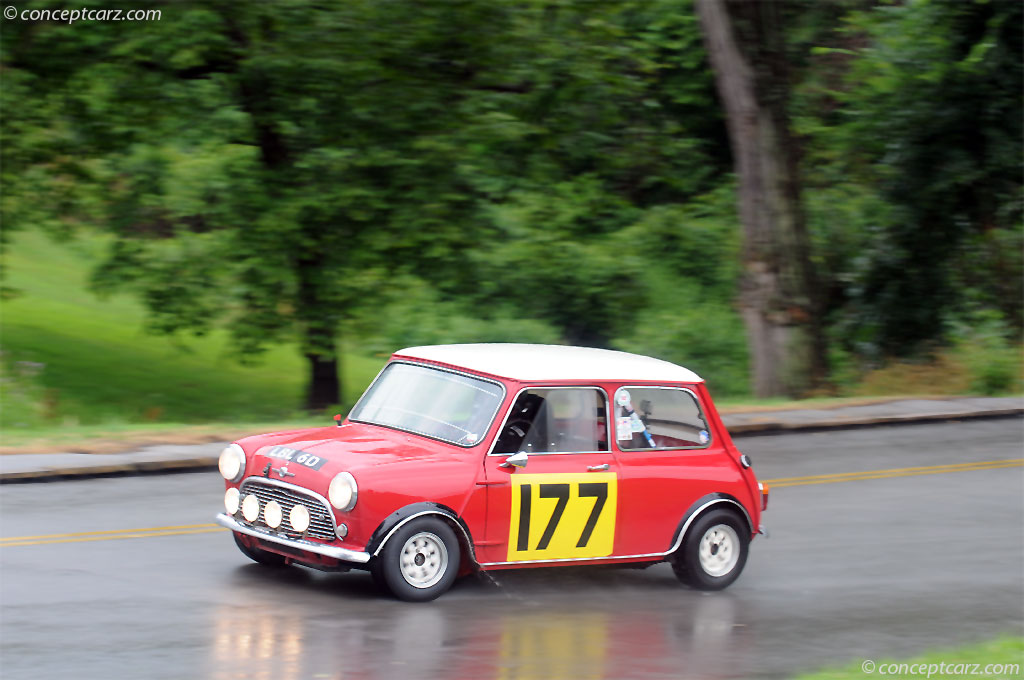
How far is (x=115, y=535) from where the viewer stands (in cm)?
1017

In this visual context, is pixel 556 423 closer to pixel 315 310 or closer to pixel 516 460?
pixel 516 460

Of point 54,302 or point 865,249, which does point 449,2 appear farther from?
point 54,302

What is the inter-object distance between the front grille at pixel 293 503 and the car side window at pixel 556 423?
Result: 50.5 inches

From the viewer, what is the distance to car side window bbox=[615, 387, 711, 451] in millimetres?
9422

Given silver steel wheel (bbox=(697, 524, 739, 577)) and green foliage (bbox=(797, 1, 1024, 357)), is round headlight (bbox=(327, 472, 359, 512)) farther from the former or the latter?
green foliage (bbox=(797, 1, 1024, 357))

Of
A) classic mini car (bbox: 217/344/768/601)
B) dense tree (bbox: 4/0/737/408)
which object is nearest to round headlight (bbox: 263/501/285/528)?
classic mini car (bbox: 217/344/768/601)

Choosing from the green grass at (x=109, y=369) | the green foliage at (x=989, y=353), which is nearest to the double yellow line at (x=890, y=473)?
the green foliage at (x=989, y=353)

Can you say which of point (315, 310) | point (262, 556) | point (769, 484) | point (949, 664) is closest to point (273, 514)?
point (262, 556)

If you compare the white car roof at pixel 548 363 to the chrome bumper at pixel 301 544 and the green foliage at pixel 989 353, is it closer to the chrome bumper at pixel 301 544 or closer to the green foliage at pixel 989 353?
the chrome bumper at pixel 301 544

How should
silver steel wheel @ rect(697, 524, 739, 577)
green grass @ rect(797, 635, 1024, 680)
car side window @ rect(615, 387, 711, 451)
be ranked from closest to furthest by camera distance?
green grass @ rect(797, 635, 1024, 680), car side window @ rect(615, 387, 711, 451), silver steel wheel @ rect(697, 524, 739, 577)

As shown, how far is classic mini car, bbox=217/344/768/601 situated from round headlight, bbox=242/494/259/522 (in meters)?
0.02

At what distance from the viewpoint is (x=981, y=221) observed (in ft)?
88.3

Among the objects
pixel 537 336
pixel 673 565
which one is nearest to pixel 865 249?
pixel 537 336

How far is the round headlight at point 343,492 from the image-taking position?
26.8 ft
